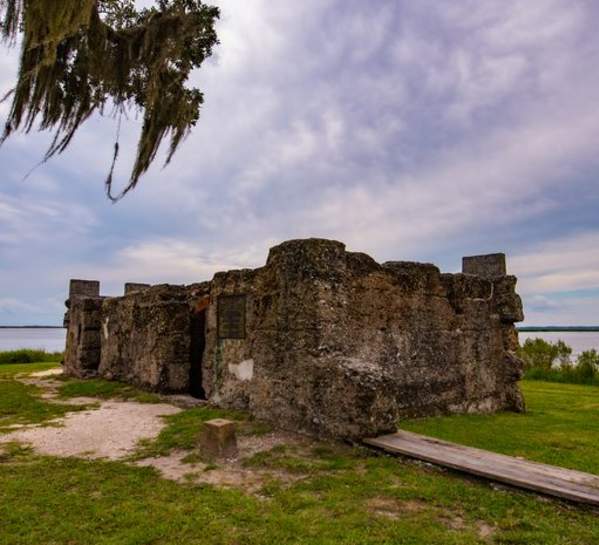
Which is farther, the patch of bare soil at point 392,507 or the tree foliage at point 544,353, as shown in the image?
the tree foliage at point 544,353

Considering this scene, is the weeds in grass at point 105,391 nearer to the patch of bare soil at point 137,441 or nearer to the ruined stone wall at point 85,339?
the patch of bare soil at point 137,441

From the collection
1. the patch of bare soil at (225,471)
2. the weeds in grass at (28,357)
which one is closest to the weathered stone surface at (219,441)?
the patch of bare soil at (225,471)

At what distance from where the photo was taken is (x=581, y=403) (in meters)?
9.39

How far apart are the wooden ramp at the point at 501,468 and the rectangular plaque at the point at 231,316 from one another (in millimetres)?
3053

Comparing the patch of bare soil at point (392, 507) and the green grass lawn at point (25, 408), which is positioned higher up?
the green grass lawn at point (25, 408)

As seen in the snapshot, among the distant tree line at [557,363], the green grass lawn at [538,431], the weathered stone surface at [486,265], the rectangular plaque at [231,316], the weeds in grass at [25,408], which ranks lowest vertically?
the green grass lawn at [538,431]

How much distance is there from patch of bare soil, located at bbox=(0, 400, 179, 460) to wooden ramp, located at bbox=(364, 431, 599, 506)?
2.75m

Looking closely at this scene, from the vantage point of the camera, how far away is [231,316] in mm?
7785

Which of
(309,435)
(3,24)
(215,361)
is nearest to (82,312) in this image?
(215,361)

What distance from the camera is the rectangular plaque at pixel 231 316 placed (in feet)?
24.9

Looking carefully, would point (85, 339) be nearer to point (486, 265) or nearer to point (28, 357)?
point (28, 357)

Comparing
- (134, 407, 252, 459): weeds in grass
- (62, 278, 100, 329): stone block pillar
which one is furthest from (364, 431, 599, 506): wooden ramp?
(62, 278, 100, 329): stone block pillar

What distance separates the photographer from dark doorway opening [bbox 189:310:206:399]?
31.7ft

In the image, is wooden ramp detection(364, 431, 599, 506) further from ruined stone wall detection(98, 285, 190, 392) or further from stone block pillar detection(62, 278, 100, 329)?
stone block pillar detection(62, 278, 100, 329)
